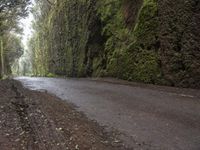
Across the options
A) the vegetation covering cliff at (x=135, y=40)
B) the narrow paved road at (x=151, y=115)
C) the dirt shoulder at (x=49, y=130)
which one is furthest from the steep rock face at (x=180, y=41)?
the dirt shoulder at (x=49, y=130)

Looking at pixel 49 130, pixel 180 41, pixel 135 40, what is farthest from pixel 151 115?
pixel 135 40

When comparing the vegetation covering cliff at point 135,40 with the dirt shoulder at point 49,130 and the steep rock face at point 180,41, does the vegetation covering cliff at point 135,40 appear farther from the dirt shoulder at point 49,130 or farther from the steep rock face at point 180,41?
the dirt shoulder at point 49,130

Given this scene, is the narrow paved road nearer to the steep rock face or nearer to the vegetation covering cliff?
the steep rock face

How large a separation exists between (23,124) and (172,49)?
31.6 feet

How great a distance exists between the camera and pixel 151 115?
29.3 feet

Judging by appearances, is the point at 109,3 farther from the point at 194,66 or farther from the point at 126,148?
the point at 126,148

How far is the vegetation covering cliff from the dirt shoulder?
6.97 metres

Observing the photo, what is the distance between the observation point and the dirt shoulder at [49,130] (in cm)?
612

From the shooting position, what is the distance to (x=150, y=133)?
7.19 meters

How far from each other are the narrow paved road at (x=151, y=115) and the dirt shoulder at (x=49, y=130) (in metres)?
0.50

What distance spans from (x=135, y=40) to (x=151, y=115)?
32.0 ft

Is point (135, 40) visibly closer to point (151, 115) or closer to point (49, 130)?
point (151, 115)

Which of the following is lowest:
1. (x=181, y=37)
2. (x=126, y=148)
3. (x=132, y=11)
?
(x=126, y=148)

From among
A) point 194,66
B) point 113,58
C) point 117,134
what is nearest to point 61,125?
point 117,134
